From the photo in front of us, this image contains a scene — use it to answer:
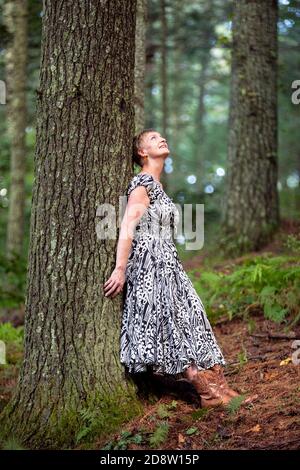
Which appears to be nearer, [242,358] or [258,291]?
[242,358]

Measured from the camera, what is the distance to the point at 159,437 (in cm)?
395

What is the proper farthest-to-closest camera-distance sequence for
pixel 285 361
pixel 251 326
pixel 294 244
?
pixel 294 244, pixel 251 326, pixel 285 361

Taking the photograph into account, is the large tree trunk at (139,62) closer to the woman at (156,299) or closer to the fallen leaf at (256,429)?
the woman at (156,299)

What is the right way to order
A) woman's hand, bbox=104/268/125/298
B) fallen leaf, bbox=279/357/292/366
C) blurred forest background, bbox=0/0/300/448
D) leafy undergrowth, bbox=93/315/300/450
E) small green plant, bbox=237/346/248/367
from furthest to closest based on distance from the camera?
blurred forest background, bbox=0/0/300/448, small green plant, bbox=237/346/248/367, fallen leaf, bbox=279/357/292/366, woman's hand, bbox=104/268/125/298, leafy undergrowth, bbox=93/315/300/450

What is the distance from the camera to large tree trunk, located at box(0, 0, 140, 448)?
4352 mm

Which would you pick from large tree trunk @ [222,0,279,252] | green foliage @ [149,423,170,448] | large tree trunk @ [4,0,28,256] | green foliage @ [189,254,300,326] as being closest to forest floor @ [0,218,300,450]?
green foliage @ [149,423,170,448]

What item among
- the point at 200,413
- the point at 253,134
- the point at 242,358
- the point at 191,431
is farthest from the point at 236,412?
the point at 253,134

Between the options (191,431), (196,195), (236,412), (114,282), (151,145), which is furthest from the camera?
(196,195)

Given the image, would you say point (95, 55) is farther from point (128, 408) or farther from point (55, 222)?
point (128, 408)

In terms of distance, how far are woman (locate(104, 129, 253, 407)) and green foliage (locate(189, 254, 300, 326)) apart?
1.56 metres

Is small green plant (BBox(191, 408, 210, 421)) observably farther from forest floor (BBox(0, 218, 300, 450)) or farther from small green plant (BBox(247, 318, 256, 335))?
small green plant (BBox(247, 318, 256, 335))

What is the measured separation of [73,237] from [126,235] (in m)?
0.41

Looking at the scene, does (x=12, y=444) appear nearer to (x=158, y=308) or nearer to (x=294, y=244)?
(x=158, y=308)

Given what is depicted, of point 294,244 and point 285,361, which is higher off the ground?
point 294,244
